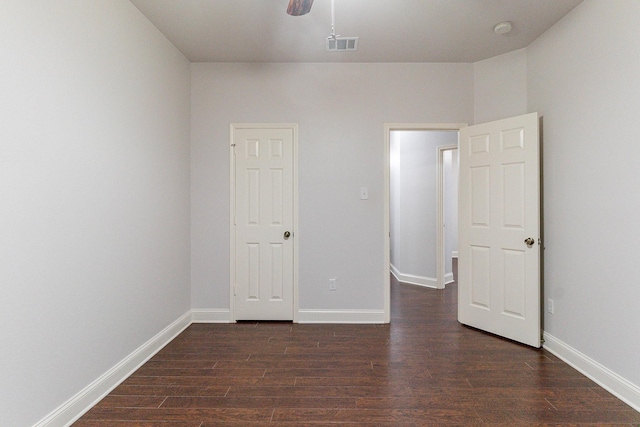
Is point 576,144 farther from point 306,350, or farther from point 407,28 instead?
point 306,350

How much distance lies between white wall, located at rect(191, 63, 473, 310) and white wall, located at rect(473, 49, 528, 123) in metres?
0.10

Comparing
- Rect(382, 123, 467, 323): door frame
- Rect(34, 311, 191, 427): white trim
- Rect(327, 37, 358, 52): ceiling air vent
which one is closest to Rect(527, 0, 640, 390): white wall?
Rect(382, 123, 467, 323): door frame

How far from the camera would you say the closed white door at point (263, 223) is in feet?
11.7

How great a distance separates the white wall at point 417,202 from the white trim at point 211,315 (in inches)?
122

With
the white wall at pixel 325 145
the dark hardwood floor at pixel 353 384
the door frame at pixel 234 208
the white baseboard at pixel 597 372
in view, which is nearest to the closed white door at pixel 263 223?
the door frame at pixel 234 208

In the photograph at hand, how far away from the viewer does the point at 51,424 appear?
1.76m

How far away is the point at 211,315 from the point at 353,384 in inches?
74.6

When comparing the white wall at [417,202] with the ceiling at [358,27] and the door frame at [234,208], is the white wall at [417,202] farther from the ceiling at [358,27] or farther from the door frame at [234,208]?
the door frame at [234,208]

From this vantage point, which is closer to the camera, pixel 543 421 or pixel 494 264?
pixel 543 421

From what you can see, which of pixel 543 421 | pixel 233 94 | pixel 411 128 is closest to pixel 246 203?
pixel 233 94

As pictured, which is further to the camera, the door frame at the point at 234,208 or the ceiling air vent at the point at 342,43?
the door frame at the point at 234,208

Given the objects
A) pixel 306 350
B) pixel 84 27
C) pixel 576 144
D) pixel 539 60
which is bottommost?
pixel 306 350

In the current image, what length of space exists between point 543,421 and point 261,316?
2533 millimetres

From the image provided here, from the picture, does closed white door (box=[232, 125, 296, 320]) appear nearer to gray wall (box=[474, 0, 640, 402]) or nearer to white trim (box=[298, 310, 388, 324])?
white trim (box=[298, 310, 388, 324])
